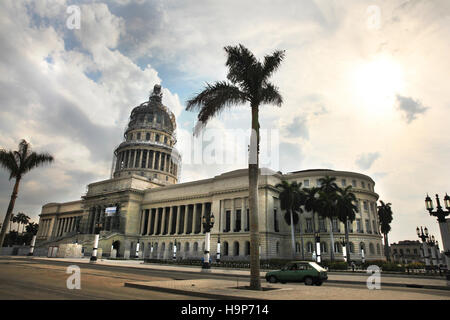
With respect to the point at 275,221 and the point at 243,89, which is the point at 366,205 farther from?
the point at 243,89

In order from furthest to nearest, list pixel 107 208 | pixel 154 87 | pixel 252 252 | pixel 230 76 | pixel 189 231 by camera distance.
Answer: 1. pixel 154 87
2. pixel 107 208
3. pixel 189 231
4. pixel 230 76
5. pixel 252 252

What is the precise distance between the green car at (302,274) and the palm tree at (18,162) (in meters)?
23.5

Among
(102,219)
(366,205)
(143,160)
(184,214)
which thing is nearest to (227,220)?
(184,214)

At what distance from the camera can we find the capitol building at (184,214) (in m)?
58.8

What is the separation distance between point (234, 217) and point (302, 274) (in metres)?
42.5

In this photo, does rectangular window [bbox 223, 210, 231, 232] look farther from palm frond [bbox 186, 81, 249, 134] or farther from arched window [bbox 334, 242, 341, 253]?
palm frond [bbox 186, 81, 249, 134]

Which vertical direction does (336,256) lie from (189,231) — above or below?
below

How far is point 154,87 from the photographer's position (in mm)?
114188

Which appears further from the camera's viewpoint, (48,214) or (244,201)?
(48,214)

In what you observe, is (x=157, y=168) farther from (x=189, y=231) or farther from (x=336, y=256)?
(x=336, y=256)

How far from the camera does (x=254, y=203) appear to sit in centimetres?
1579
